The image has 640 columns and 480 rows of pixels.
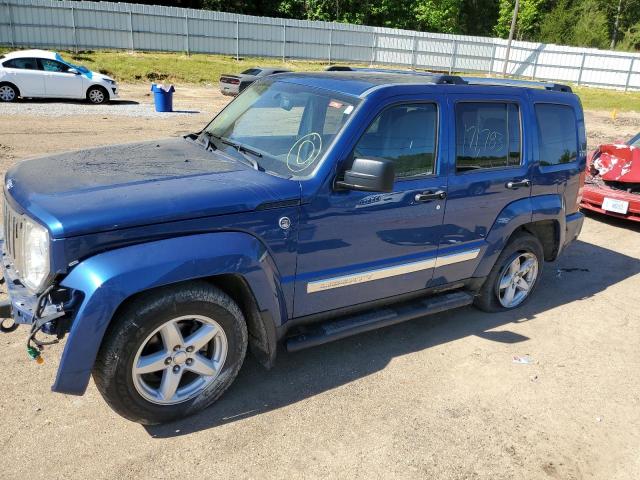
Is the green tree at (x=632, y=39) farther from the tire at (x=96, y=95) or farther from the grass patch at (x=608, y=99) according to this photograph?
the tire at (x=96, y=95)

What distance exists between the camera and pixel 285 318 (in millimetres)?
3619

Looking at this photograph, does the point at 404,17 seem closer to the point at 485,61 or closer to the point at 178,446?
the point at 485,61

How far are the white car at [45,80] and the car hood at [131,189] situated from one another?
50.5 ft

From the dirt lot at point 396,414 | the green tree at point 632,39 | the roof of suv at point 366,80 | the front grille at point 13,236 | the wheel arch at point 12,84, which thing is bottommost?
the dirt lot at point 396,414

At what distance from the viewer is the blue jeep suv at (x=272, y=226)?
288 centimetres

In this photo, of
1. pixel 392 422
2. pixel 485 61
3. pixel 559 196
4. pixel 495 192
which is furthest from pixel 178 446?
pixel 485 61

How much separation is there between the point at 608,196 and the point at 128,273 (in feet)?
24.2

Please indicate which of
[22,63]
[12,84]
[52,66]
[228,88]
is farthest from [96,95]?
[228,88]

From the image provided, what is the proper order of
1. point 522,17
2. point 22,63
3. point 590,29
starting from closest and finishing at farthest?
point 22,63 < point 522,17 < point 590,29

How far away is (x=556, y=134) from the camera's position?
512 cm

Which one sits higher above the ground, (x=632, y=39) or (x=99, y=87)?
(x=632, y=39)

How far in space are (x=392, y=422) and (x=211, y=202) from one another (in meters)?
1.80

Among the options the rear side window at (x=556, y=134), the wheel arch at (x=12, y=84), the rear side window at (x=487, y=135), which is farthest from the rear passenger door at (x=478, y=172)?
the wheel arch at (x=12, y=84)

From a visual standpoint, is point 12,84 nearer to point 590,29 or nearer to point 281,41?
point 281,41
